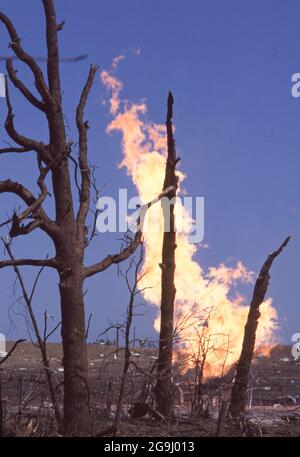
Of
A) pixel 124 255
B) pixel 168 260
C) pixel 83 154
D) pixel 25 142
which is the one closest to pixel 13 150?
pixel 25 142

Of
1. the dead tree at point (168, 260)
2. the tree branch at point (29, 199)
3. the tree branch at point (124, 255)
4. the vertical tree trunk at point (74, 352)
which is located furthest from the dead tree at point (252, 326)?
the tree branch at point (29, 199)

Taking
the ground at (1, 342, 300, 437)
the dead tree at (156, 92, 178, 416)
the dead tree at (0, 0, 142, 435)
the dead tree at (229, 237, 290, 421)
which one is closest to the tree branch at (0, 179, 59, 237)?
the dead tree at (0, 0, 142, 435)

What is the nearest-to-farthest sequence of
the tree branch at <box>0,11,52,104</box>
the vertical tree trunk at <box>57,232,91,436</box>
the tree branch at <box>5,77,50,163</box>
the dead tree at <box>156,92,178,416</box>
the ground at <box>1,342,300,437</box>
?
the vertical tree trunk at <box>57,232,91,436</box>
the tree branch at <box>5,77,50,163</box>
the ground at <box>1,342,300,437</box>
the tree branch at <box>0,11,52,104</box>
the dead tree at <box>156,92,178,416</box>

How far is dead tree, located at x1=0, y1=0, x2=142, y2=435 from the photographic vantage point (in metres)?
9.12

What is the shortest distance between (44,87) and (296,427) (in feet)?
26.0

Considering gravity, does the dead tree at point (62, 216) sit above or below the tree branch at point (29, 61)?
below

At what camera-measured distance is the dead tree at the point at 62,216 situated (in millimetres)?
9117

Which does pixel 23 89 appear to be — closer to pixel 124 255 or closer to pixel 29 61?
pixel 29 61

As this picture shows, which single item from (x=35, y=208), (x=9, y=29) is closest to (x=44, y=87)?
(x=9, y=29)

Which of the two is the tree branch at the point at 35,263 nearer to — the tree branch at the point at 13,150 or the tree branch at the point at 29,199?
the tree branch at the point at 29,199

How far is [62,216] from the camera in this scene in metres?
9.55

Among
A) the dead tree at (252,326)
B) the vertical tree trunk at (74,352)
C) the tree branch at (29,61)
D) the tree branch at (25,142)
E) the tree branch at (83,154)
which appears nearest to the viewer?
the vertical tree trunk at (74,352)

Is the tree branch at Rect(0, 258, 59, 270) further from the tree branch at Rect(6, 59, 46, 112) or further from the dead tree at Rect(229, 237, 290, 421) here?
the dead tree at Rect(229, 237, 290, 421)
